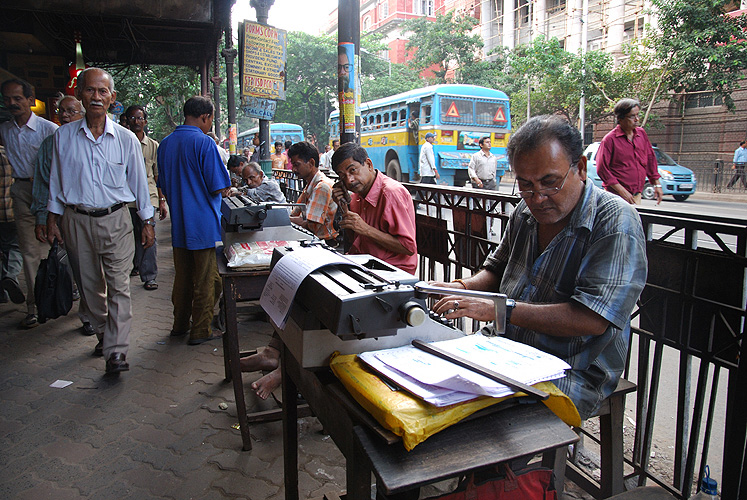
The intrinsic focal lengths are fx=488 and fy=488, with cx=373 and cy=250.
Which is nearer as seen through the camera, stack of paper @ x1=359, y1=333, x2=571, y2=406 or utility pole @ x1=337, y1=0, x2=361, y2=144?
stack of paper @ x1=359, y1=333, x2=571, y2=406

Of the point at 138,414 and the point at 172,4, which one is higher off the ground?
the point at 172,4

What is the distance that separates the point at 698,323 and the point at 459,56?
28.8m

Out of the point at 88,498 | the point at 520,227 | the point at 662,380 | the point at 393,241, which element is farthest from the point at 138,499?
the point at 662,380

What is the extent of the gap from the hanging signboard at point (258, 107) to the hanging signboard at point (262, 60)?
0.11 meters

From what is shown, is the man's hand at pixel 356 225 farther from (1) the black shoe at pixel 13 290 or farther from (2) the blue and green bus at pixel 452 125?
(2) the blue and green bus at pixel 452 125

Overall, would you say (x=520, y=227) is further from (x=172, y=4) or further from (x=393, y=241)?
(x=172, y=4)

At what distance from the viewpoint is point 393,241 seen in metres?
2.91

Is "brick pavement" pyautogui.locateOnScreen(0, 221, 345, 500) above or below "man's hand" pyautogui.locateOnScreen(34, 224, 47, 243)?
below

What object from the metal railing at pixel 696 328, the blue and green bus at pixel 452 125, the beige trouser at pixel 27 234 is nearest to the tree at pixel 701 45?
the blue and green bus at pixel 452 125

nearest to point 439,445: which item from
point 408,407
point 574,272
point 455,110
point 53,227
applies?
point 408,407

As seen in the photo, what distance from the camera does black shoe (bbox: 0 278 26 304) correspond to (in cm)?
476

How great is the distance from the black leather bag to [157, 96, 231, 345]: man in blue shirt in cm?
99

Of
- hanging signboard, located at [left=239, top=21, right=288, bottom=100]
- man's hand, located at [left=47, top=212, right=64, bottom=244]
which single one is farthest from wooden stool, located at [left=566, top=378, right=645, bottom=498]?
hanging signboard, located at [left=239, top=21, right=288, bottom=100]

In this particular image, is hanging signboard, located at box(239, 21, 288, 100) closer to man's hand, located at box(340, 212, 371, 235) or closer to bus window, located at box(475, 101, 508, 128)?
man's hand, located at box(340, 212, 371, 235)
